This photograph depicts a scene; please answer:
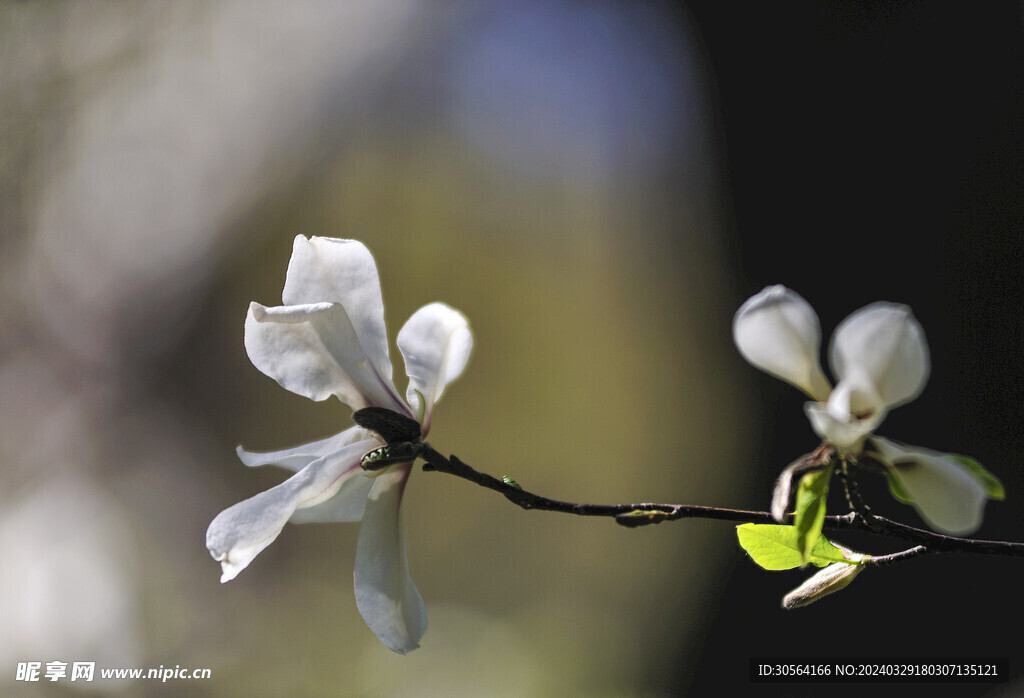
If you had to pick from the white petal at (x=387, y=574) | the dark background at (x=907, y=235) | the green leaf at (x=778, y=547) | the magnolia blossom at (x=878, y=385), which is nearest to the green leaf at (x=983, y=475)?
the magnolia blossom at (x=878, y=385)

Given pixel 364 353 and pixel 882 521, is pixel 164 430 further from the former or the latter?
pixel 882 521

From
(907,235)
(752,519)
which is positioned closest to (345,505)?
(752,519)

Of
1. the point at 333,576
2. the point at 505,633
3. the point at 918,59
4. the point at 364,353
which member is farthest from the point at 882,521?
the point at 333,576

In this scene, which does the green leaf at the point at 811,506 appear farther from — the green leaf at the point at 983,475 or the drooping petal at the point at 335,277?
the drooping petal at the point at 335,277

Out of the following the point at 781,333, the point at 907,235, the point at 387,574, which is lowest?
the point at 387,574

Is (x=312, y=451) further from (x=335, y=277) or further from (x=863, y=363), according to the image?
(x=863, y=363)
